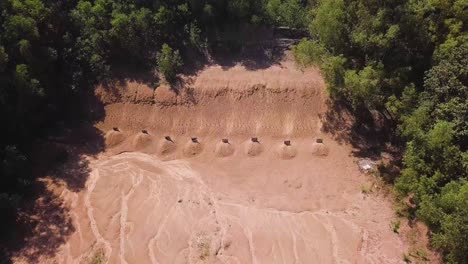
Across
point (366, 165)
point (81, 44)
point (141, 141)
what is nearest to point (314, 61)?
point (366, 165)

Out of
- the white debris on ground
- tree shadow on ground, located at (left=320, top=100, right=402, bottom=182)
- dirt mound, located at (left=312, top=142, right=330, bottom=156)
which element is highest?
tree shadow on ground, located at (left=320, top=100, right=402, bottom=182)

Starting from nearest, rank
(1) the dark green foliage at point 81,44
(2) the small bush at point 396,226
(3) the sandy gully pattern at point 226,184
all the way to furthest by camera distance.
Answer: (3) the sandy gully pattern at point 226,184, (2) the small bush at point 396,226, (1) the dark green foliage at point 81,44

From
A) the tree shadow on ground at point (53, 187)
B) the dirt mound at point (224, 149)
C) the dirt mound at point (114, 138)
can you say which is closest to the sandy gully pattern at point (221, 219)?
the dirt mound at point (224, 149)

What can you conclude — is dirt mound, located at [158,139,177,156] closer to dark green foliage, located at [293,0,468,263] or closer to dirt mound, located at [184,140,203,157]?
dirt mound, located at [184,140,203,157]

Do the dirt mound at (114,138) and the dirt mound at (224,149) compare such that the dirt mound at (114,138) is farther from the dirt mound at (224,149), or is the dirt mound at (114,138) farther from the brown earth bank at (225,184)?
the dirt mound at (224,149)

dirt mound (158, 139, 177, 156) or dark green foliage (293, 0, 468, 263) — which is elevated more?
dark green foliage (293, 0, 468, 263)

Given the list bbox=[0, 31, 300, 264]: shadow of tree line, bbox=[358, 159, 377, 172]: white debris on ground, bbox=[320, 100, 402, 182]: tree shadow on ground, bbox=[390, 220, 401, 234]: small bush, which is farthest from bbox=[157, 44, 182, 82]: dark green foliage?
bbox=[390, 220, 401, 234]: small bush
